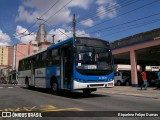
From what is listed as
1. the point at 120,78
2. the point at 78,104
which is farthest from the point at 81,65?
the point at 120,78

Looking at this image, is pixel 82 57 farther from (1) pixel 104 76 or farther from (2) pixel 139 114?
(2) pixel 139 114

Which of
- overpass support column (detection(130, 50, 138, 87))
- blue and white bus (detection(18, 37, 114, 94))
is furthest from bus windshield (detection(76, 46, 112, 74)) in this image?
overpass support column (detection(130, 50, 138, 87))

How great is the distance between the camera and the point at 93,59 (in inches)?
552

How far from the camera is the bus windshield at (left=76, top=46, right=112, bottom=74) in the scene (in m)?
13.7

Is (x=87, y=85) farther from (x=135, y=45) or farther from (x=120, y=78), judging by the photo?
(x=120, y=78)

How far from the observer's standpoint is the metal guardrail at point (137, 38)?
2293cm

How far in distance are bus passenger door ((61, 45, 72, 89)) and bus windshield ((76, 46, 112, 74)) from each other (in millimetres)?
728

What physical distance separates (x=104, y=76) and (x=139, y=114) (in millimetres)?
6083

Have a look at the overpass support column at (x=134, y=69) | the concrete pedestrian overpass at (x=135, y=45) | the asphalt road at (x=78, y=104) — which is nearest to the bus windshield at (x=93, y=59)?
the asphalt road at (x=78, y=104)

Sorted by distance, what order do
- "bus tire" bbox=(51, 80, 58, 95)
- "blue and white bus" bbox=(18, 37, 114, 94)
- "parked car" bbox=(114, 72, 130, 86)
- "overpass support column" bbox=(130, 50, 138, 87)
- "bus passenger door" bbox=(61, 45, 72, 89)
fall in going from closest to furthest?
"blue and white bus" bbox=(18, 37, 114, 94)
"bus passenger door" bbox=(61, 45, 72, 89)
"bus tire" bbox=(51, 80, 58, 95)
"overpass support column" bbox=(130, 50, 138, 87)
"parked car" bbox=(114, 72, 130, 86)

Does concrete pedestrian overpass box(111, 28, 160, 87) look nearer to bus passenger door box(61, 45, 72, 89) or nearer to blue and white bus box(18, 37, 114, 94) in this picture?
blue and white bus box(18, 37, 114, 94)

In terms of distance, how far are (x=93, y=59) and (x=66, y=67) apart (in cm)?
174

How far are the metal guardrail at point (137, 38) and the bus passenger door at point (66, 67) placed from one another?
1095cm

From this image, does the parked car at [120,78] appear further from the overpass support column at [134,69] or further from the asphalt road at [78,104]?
the asphalt road at [78,104]
